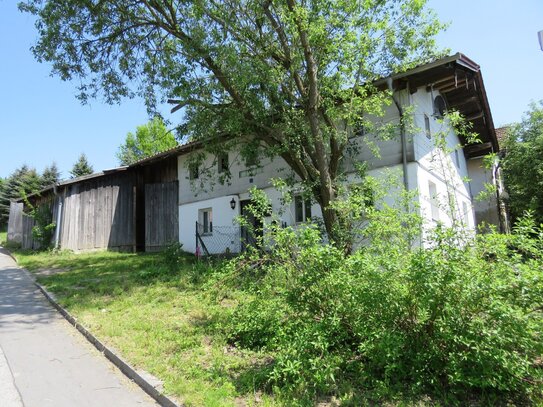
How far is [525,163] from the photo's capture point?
1959cm

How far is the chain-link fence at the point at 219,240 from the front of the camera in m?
15.5

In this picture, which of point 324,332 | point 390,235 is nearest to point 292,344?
point 324,332

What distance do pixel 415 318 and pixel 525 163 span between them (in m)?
19.4

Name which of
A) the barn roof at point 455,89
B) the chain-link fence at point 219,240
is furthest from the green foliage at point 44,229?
Result: the chain-link fence at point 219,240

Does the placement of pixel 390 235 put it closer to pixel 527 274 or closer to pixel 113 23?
pixel 527 274

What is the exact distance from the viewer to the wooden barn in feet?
60.4

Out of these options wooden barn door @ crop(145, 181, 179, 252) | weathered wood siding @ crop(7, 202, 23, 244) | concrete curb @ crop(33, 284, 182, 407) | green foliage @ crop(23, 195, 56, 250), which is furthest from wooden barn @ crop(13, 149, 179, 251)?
concrete curb @ crop(33, 284, 182, 407)

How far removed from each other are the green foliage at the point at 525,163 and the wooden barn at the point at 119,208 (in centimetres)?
1711

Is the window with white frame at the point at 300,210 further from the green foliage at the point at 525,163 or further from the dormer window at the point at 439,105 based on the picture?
the green foliage at the point at 525,163

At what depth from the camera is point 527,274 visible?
3729mm

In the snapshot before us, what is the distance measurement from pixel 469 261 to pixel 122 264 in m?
12.9

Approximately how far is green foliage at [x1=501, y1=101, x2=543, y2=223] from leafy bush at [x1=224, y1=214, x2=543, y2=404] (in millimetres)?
17306

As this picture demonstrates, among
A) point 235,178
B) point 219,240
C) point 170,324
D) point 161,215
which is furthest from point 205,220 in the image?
point 170,324

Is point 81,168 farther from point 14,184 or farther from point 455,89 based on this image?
point 455,89
